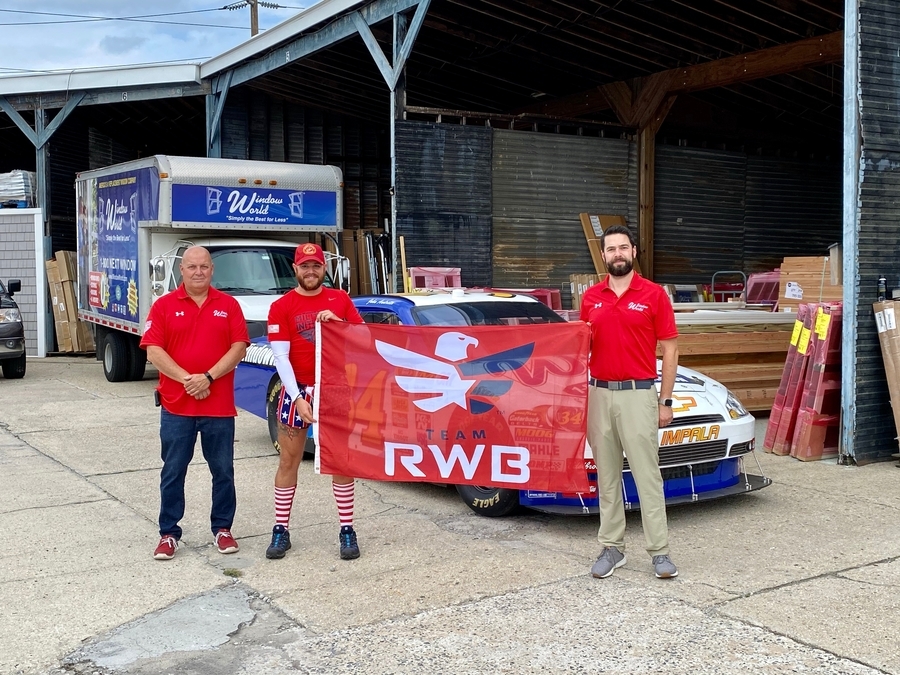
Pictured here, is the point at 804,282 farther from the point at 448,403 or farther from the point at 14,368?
the point at 14,368

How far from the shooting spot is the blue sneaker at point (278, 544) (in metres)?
5.91

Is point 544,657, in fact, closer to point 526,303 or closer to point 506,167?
point 526,303

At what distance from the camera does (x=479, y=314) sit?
7746mm

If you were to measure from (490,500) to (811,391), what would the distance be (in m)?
3.88

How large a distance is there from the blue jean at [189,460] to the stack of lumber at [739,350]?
5.78 m

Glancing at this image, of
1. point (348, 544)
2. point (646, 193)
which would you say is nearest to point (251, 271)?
point (348, 544)

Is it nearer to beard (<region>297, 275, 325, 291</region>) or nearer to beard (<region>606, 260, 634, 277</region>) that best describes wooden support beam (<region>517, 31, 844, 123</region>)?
beard (<region>606, 260, 634, 277</region>)

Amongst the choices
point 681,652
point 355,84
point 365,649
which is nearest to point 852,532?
point 681,652

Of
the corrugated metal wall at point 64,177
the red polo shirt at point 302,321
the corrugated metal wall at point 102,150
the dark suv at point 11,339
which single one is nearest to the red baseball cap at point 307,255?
the red polo shirt at point 302,321

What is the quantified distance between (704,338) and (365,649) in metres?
6.97

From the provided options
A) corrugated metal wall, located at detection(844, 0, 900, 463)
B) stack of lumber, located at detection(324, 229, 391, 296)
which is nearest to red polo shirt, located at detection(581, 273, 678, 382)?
corrugated metal wall, located at detection(844, 0, 900, 463)

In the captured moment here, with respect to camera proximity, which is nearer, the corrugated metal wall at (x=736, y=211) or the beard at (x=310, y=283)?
the beard at (x=310, y=283)

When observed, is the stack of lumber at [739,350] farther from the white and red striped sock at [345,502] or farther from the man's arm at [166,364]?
the man's arm at [166,364]

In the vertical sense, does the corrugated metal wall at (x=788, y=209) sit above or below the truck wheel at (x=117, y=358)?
above
